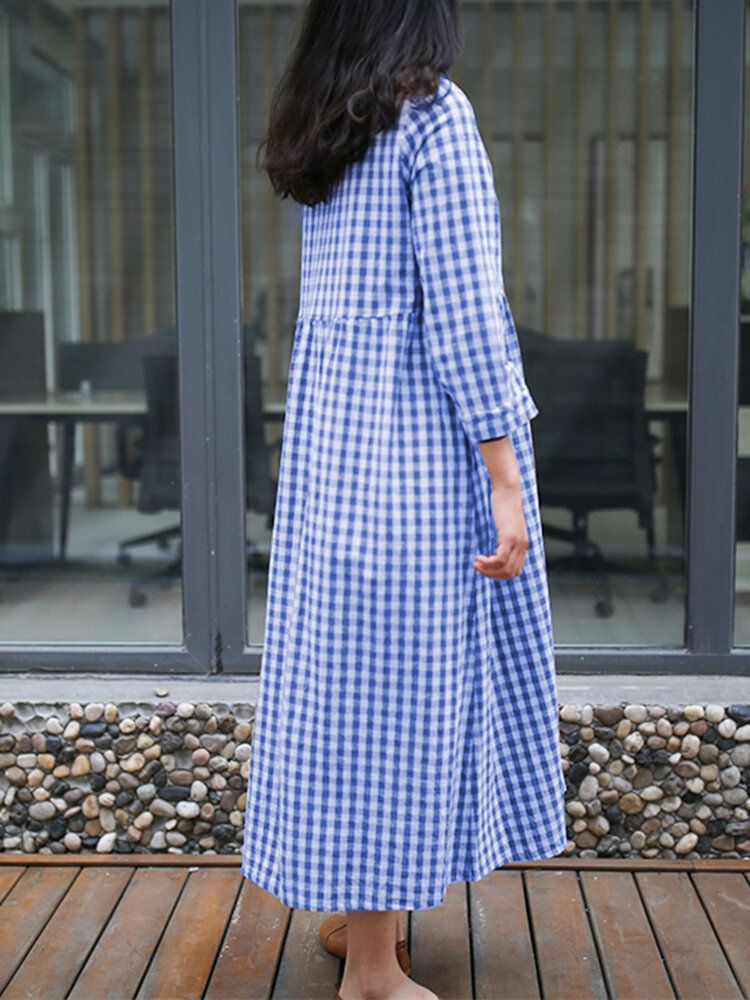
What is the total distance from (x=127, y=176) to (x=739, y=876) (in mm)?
2136

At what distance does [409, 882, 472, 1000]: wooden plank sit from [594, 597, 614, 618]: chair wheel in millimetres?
765

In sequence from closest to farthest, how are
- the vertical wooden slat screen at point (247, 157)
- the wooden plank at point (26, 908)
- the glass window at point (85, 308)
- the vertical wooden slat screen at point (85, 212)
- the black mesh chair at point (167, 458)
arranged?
the wooden plank at point (26, 908) → the vertical wooden slat screen at point (247, 157) → the black mesh chair at point (167, 458) → the glass window at point (85, 308) → the vertical wooden slat screen at point (85, 212)

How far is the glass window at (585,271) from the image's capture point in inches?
120

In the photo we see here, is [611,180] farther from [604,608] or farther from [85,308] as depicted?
[85,308]

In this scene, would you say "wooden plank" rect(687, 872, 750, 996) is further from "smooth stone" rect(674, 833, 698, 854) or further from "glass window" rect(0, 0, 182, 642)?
"glass window" rect(0, 0, 182, 642)

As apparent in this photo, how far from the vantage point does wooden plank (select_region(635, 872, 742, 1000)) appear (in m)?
2.10

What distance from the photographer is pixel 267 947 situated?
89.2 inches

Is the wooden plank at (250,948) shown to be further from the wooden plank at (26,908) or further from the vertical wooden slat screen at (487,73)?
the vertical wooden slat screen at (487,73)

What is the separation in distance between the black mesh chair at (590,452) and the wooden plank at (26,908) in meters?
1.34

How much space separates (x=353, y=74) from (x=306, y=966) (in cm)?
137

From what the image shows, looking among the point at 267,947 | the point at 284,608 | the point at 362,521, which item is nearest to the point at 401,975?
the point at 267,947

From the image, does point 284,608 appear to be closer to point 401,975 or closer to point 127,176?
point 401,975

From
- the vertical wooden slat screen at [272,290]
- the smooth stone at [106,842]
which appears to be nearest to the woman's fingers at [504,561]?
the smooth stone at [106,842]

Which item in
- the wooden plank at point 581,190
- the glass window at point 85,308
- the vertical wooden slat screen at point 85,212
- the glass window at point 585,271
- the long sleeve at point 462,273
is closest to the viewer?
the long sleeve at point 462,273
